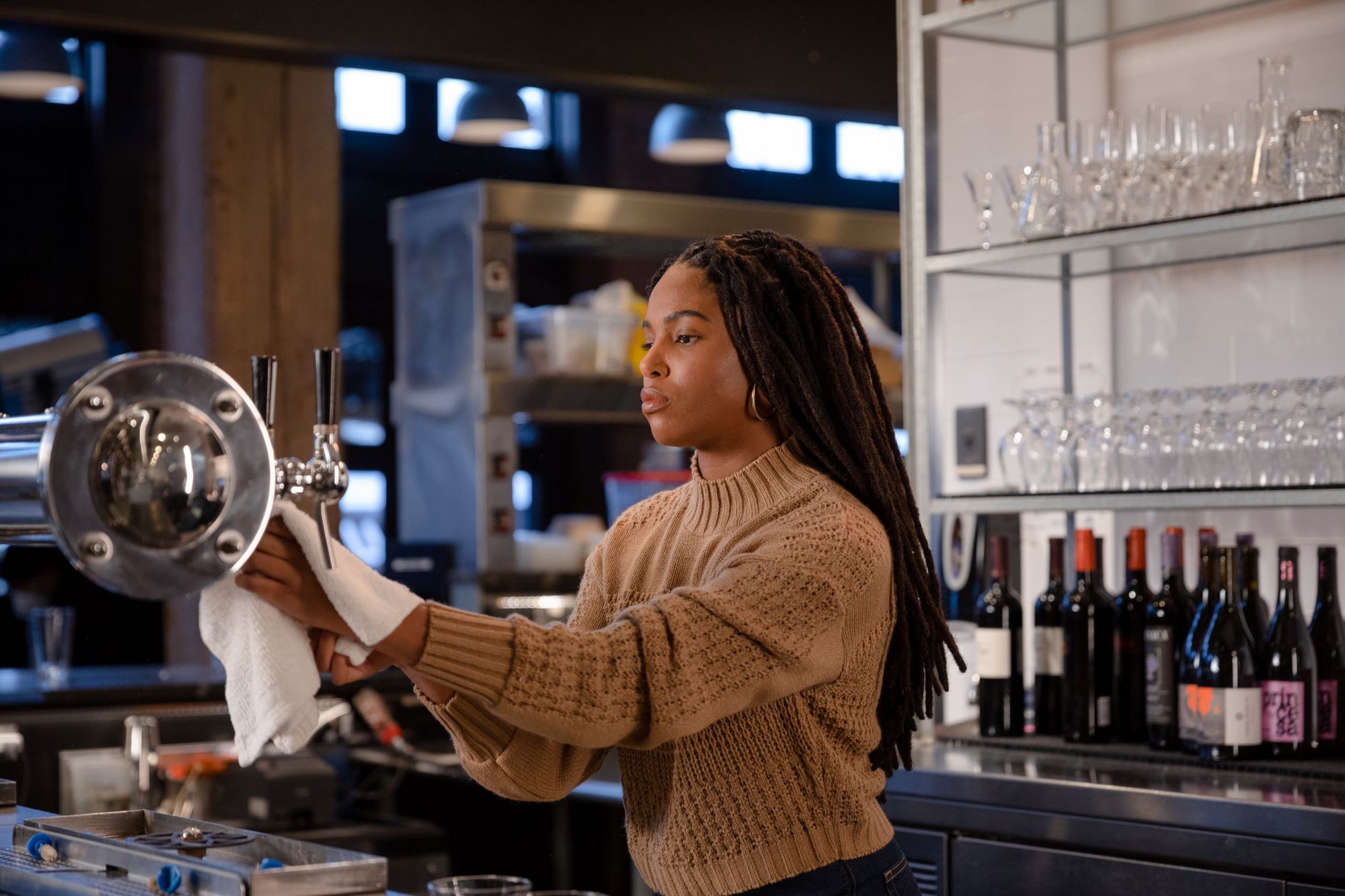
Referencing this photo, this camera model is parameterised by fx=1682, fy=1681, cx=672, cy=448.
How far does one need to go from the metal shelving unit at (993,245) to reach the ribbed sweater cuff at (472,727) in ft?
5.57

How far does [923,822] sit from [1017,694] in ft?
1.33

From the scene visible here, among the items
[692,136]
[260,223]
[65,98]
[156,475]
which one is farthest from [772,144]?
[156,475]

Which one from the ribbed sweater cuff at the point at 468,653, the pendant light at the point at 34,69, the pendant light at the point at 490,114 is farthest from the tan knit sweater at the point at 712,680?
the pendant light at the point at 490,114

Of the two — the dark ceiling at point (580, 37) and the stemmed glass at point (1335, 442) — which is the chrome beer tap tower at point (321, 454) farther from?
the dark ceiling at point (580, 37)

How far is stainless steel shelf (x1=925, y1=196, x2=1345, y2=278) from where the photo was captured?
2824 mm

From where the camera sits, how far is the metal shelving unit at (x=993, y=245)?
10.5 feet

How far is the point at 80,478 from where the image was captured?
3.65 feet

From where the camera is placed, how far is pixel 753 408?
1.79 metres

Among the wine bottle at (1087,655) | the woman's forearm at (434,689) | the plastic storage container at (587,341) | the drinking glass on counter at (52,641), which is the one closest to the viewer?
the woman's forearm at (434,689)

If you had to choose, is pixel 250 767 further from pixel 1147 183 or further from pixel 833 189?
pixel 833 189

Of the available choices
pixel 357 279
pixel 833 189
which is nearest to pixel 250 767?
pixel 357 279

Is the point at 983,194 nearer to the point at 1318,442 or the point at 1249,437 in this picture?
the point at 1249,437

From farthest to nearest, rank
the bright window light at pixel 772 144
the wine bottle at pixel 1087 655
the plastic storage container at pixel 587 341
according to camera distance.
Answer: the bright window light at pixel 772 144 < the plastic storage container at pixel 587 341 < the wine bottle at pixel 1087 655

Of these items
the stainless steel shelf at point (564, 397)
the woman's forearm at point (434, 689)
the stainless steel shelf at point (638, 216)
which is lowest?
the woman's forearm at point (434, 689)
